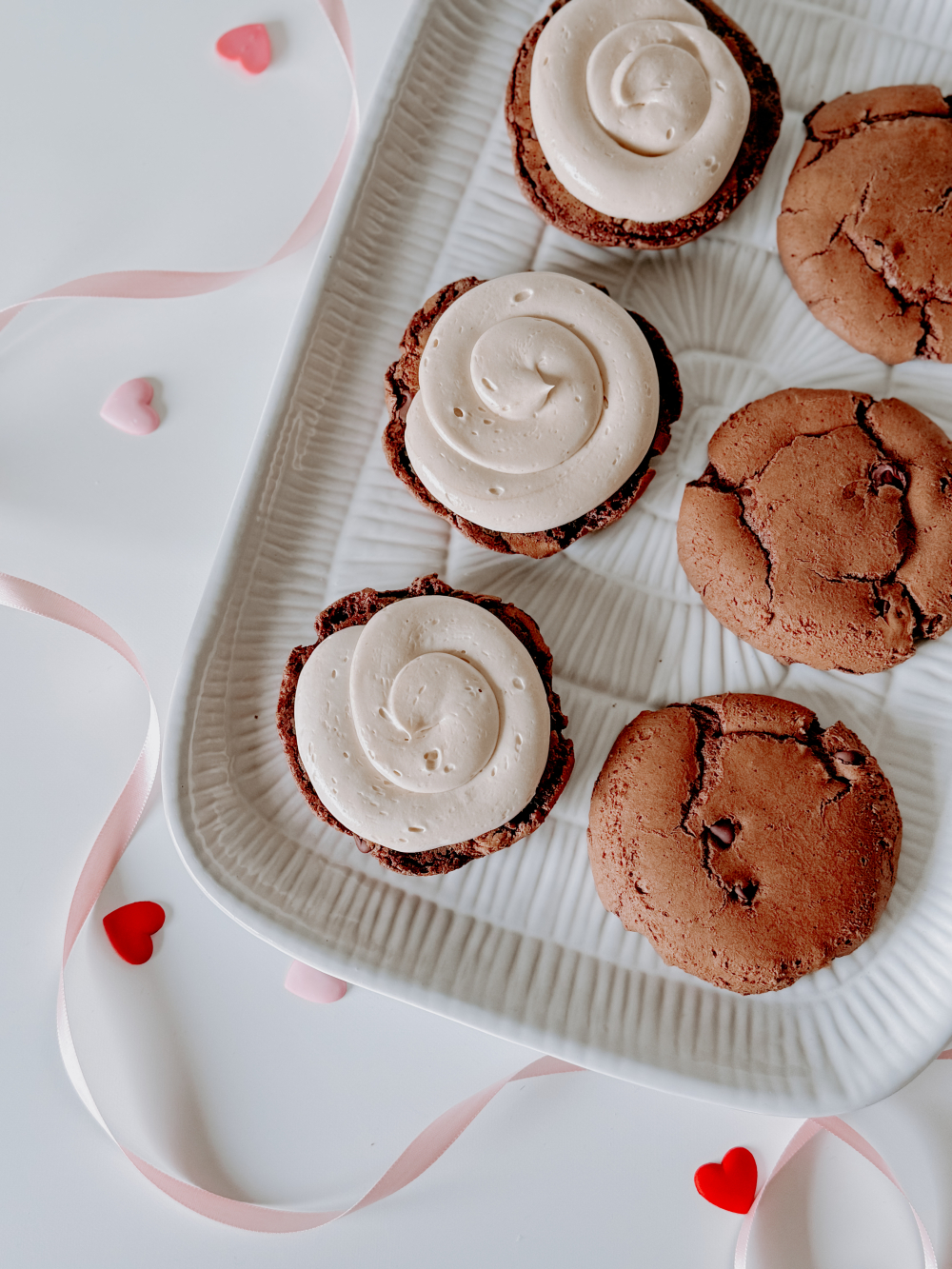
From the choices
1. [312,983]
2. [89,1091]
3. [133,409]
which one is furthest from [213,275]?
[89,1091]

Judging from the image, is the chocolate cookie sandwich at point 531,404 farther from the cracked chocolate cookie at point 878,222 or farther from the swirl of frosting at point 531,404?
the cracked chocolate cookie at point 878,222

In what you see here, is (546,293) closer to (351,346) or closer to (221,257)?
(351,346)

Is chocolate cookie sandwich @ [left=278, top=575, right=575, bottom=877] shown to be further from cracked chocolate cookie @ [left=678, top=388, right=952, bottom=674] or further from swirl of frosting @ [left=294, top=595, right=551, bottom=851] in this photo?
cracked chocolate cookie @ [left=678, top=388, right=952, bottom=674]

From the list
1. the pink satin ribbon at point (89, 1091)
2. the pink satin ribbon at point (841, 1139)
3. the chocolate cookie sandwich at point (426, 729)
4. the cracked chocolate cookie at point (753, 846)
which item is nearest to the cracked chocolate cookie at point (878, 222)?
the cracked chocolate cookie at point (753, 846)

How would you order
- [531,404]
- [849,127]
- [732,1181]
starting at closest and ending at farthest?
[531,404]
[849,127]
[732,1181]

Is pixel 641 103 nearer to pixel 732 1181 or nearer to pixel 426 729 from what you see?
pixel 426 729

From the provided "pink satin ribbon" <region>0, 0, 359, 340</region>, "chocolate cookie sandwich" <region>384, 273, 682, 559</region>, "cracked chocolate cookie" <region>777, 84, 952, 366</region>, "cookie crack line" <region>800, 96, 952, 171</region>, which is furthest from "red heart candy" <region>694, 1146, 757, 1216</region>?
"pink satin ribbon" <region>0, 0, 359, 340</region>
